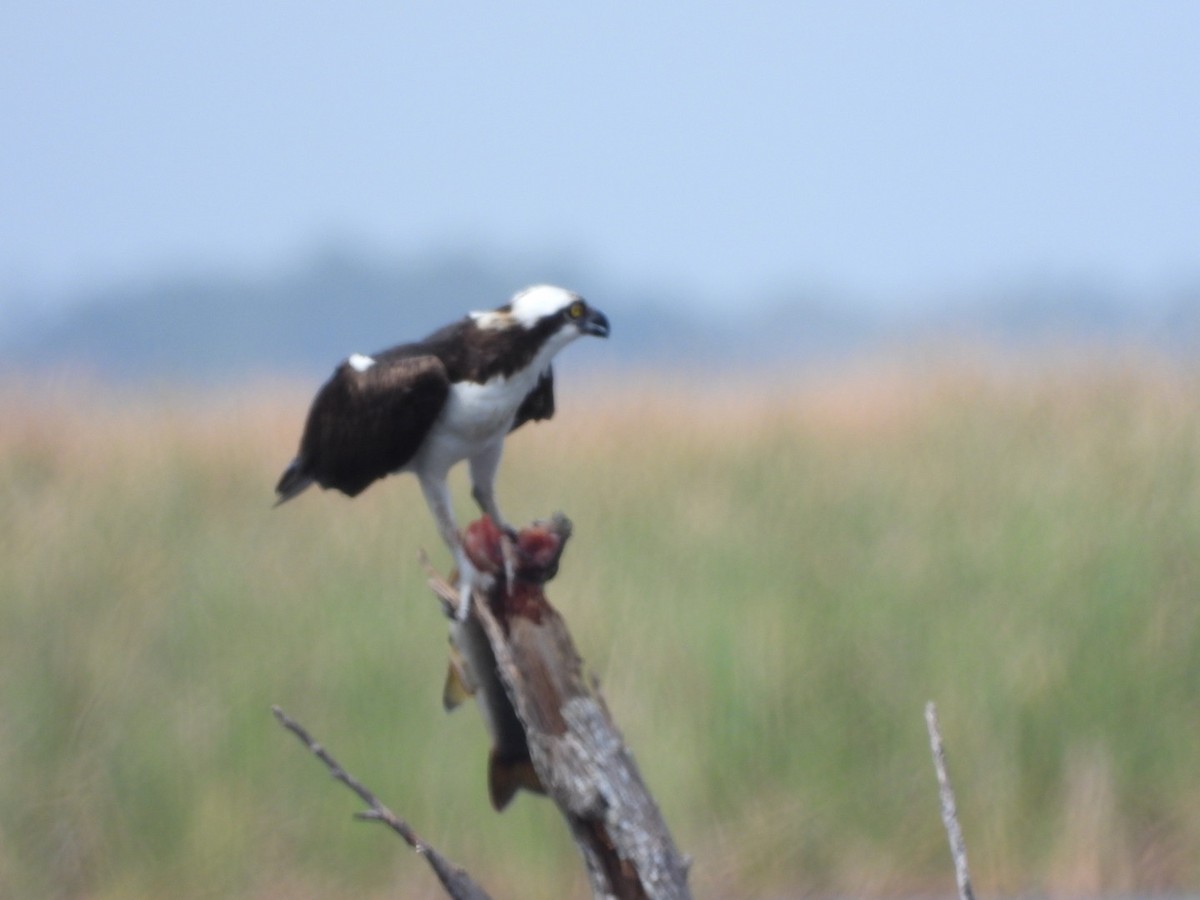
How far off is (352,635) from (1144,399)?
13.6 feet

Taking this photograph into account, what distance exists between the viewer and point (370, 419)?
122 inches

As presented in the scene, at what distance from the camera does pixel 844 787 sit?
586cm

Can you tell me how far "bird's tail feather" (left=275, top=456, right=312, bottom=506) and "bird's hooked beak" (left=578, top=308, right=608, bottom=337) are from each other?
0.65 m

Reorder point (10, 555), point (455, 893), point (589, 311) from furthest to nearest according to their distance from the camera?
point (10, 555)
point (589, 311)
point (455, 893)

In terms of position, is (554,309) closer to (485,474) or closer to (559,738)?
(485,474)

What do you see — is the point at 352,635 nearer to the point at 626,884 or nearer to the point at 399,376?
the point at 399,376

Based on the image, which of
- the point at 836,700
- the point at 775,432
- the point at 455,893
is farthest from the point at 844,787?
the point at 455,893

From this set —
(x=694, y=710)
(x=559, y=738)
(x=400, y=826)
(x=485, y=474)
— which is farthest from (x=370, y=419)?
(x=694, y=710)

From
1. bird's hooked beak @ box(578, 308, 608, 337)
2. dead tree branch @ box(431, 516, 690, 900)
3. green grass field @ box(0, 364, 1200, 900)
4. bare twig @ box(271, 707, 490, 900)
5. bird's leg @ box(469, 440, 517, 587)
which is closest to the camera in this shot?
bare twig @ box(271, 707, 490, 900)

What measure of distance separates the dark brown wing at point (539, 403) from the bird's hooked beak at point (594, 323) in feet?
1.01

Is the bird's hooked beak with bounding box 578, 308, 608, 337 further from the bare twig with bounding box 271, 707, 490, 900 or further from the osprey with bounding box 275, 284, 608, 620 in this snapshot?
the bare twig with bounding box 271, 707, 490, 900

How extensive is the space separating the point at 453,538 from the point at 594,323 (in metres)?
0.48

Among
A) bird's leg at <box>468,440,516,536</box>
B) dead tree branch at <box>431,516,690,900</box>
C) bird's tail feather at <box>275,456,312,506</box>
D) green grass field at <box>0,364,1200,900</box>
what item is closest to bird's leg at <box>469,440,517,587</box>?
bird's leg at <box>468,440,516,536</box>

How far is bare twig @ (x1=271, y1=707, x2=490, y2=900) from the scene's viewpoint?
2076 mm
